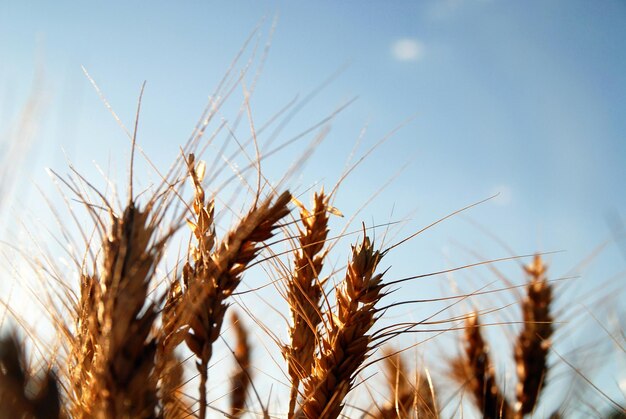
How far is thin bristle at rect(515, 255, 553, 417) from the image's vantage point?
3.16 metres

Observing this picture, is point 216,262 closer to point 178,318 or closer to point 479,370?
point 178,318

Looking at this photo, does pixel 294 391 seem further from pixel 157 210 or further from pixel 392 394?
pixel 392 394

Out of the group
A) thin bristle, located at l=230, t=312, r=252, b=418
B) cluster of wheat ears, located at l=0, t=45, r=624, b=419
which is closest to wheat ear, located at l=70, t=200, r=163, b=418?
cluster of wheat ears, located at l=0, t=45, r=624, b=419

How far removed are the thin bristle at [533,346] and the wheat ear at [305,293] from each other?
60.0 inches

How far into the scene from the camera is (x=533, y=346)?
125 inches

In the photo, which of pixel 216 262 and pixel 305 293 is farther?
pixel 305 293

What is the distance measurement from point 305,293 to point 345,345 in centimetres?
30

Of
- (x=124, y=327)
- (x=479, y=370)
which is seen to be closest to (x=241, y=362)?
(x=479, y=370)

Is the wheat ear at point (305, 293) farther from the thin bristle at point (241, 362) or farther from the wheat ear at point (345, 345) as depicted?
the thin bristle at point (241, 362)

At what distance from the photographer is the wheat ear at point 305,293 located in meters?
2.09

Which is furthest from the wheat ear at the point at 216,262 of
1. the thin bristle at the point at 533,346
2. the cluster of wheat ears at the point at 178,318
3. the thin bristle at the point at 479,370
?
the thin bristle at the point at 533,346

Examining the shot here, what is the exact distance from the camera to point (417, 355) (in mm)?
2619

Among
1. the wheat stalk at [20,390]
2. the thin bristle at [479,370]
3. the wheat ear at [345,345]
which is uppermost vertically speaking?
the thin bristle at [479,370]

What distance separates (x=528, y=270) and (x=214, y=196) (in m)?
2.27
